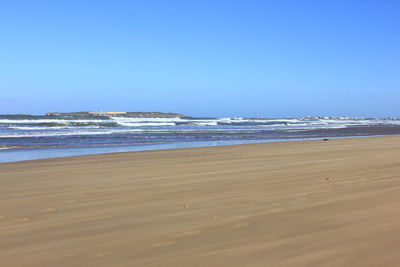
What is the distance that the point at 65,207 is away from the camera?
4.97 metres

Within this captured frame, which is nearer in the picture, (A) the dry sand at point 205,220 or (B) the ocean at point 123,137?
(A) the dry sand at point 205,220

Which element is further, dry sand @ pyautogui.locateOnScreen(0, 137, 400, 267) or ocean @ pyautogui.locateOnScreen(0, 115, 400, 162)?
ocean @ pyautogui.locateOnScreen(0, 115, 400, 162)

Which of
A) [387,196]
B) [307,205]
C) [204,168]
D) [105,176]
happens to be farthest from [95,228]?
[204,168]

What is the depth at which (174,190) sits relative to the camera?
596cm

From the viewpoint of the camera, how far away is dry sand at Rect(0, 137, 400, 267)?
308 centimetres

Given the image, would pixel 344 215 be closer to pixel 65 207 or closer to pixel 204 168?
pixel 65 207

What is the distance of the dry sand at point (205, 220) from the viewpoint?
308cm

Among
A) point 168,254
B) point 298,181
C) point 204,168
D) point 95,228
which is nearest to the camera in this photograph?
point 168,254

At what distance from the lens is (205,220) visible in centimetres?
414

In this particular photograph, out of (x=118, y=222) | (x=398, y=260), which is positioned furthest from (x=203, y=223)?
(x=398, y=260)

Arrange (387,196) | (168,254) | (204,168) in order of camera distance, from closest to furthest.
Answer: (168,254), (387,196), (204,168)

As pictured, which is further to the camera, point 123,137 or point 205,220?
point 123,137

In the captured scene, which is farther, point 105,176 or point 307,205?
point 105,176

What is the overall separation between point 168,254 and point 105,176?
5.06m
